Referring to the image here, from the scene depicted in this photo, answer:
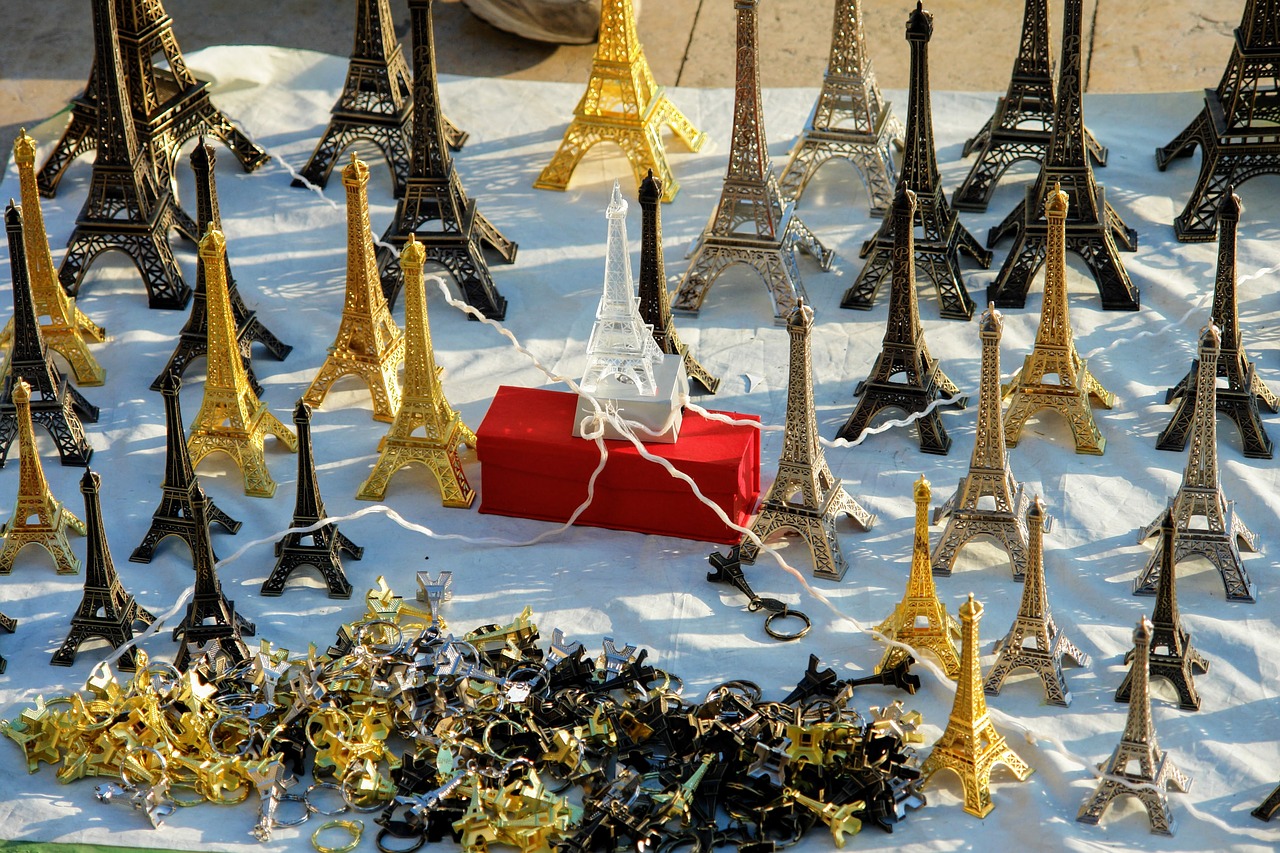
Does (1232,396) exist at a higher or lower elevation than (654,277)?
lower

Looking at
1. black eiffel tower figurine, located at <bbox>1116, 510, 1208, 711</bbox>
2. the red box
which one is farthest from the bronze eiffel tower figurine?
black eiffel tower figurine, located at <bbox>1116, 510, 1208, 711</bbox>

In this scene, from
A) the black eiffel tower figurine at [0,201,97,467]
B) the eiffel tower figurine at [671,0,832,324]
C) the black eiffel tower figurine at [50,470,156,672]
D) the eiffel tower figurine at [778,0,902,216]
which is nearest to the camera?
the black eiffel tower figurine at [50,470,156,672]

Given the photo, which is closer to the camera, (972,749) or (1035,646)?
(972,749)

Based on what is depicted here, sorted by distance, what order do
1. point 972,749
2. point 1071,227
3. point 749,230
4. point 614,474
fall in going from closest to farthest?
point 972,749 → point 614,474 → point 1071,227 → point 749,230

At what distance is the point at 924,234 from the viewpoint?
1836 cm

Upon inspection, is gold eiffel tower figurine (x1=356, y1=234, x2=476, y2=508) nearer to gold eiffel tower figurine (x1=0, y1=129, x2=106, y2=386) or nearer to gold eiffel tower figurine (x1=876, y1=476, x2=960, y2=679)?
gold eiffel tower figurine (x1=0, y1=129, x2=106, y2=386)

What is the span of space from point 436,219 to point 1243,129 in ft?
25.0

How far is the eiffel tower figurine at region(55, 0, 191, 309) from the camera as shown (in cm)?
1850

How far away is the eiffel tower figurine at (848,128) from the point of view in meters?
19.8

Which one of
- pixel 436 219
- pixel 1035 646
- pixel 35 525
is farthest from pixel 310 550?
pixel 1035 646

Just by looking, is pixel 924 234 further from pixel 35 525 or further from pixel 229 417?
pixel 35 525

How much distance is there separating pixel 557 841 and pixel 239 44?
13.5 metres

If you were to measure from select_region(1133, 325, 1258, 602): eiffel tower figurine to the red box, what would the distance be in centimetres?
319

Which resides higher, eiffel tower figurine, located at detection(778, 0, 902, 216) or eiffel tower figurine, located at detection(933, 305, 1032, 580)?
eiffel tower figurine, located at detection(778, 0, 902, 216)
